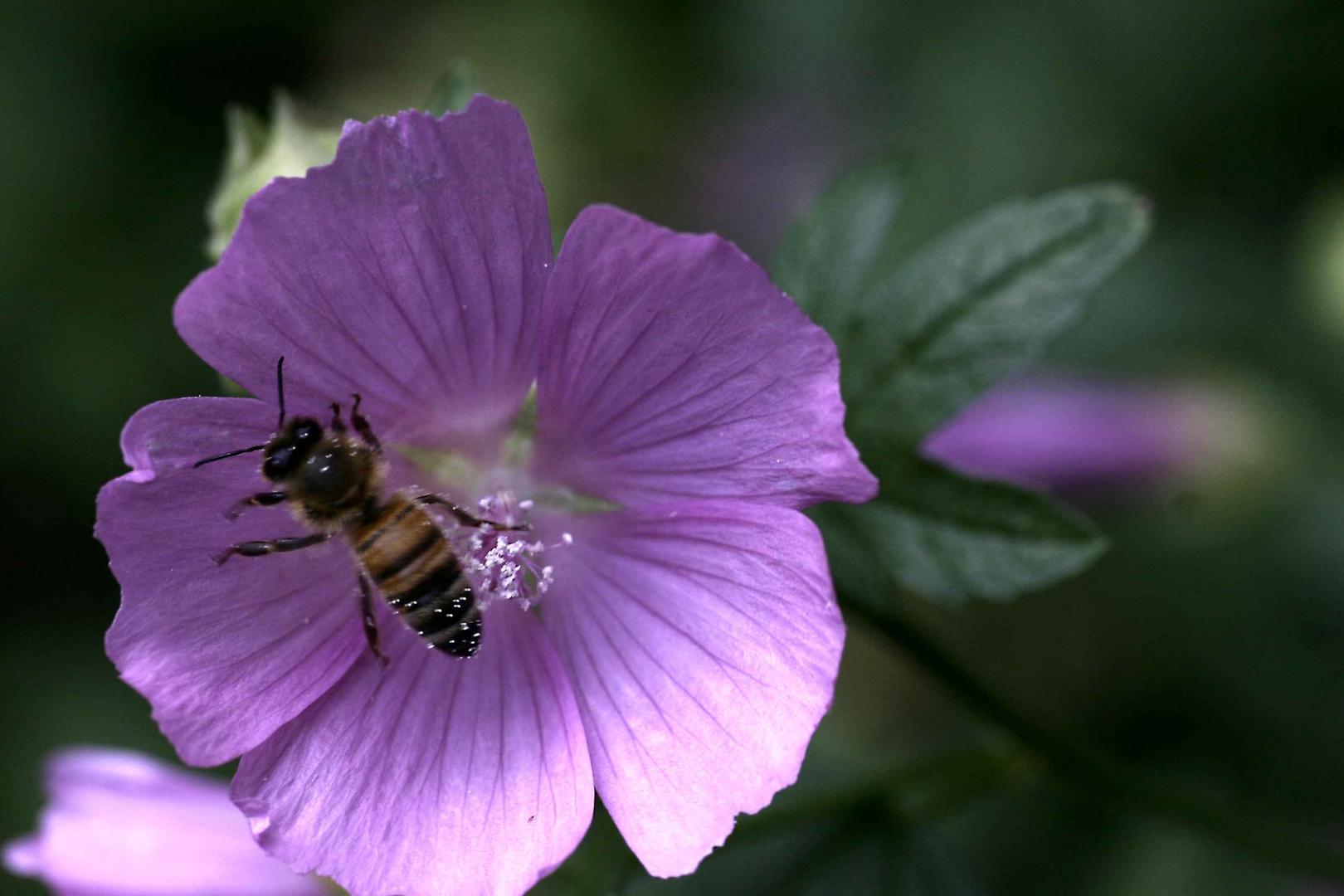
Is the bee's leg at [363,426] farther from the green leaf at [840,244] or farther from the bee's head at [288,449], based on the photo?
the green leaf at [840,244]

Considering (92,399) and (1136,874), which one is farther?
(92,399)

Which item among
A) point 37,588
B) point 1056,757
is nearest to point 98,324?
point 37,588

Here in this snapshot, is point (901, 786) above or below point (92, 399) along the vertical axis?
above

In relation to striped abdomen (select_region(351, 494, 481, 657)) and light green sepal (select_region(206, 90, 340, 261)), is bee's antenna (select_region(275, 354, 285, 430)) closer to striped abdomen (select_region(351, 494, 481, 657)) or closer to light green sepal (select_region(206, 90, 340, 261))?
striped abdomen (select_region(351, 494, 481, 657))

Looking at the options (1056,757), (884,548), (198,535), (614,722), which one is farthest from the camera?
(1056,757)

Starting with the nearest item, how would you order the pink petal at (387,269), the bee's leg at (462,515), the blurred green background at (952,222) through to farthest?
the pink petal at (387,269), the bee's leg at (462,515), the blurred green background at (952,222)

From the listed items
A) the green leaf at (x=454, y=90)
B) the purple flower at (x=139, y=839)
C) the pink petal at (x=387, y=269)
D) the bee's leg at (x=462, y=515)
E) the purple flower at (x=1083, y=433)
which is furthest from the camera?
the purple flower at (x=1083, y=433)

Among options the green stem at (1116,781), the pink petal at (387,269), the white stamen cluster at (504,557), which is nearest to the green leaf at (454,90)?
the pink petal at (387,269)

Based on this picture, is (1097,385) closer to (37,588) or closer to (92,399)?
(92,399)
